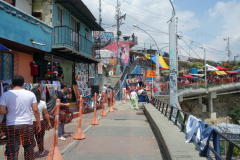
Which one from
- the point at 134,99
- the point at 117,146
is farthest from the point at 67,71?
the point at 117,146

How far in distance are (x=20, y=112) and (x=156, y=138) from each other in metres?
4.89

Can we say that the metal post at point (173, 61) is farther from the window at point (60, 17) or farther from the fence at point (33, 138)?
the window at point (60, 17)

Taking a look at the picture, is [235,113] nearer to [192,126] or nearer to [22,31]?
[192,126]

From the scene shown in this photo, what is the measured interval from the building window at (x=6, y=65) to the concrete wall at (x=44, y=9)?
11.7 ft

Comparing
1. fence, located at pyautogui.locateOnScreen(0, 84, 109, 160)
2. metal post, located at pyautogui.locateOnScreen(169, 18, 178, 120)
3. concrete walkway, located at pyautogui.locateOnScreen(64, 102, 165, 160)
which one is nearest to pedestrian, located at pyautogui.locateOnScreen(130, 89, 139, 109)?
metal post, located at pyautogui.locateOnScreen(169, 18, 178, 120)

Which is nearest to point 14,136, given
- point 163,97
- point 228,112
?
point 163,97

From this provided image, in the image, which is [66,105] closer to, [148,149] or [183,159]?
[148,149]

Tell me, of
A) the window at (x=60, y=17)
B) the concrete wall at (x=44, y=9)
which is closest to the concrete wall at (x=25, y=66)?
the concrete wall at (x=44, y=9)

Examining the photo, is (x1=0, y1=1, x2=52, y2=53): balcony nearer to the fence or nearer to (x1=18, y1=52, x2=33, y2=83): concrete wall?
(x1=18, y1=52, x2=33, y2=83): concrete wall

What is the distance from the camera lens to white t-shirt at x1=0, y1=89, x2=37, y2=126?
353 cm

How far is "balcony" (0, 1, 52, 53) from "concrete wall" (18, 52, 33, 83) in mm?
427

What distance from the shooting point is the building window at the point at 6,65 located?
8.59 metres

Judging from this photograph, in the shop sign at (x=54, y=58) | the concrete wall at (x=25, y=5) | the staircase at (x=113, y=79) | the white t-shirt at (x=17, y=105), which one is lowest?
the white t-shirt at (x=17, y=105)

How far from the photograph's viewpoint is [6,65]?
886 centimetres
